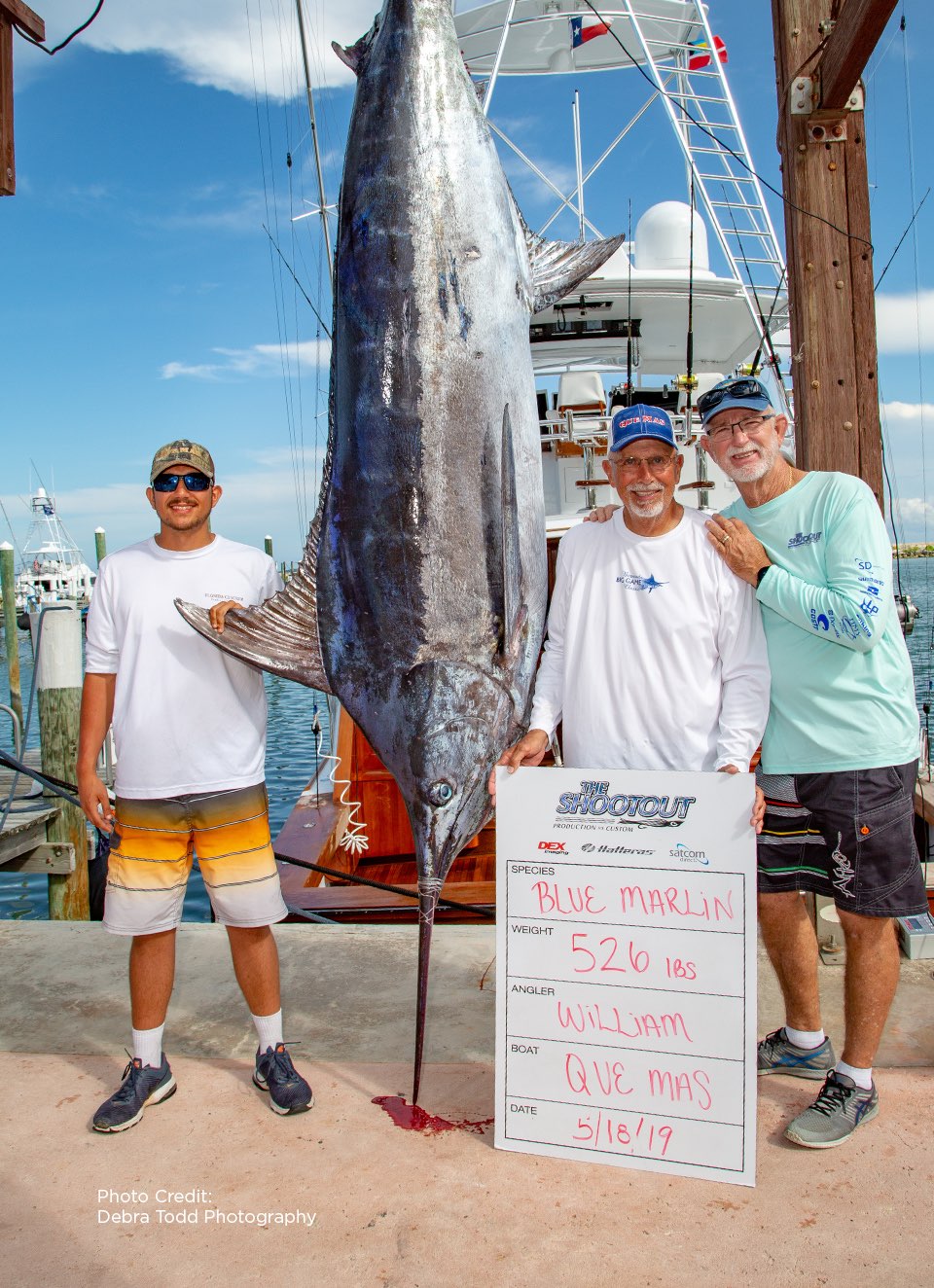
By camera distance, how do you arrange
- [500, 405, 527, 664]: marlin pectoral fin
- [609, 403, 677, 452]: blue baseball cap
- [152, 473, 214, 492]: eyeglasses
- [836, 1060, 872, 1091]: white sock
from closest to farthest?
[500, 405, 527, 664]: marlin pectoral fin < [609, 403, 677, 452]: blue baseball cap < [836, 1060, 872, 1091]: white sock < [152, 473, 214, 492]: eyeglasses

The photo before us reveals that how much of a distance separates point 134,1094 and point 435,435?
1.71 metres

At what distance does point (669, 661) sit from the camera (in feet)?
6.52

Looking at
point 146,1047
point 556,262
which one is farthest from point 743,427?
point 146,1047

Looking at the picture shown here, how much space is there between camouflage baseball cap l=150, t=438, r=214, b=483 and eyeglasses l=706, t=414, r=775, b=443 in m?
1.25

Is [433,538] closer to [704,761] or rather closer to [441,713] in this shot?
[441,713]

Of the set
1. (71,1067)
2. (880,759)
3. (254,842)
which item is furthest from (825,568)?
(71,1067)

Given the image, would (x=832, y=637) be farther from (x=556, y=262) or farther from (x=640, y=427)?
(x=556, y=262)

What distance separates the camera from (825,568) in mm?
2082

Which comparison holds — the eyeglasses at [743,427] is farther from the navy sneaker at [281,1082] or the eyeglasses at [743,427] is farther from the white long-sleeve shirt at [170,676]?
the navy sneaker at [281,1082]

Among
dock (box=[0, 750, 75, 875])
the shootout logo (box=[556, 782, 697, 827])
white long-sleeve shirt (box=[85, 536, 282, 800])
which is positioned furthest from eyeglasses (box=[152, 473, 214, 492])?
dock (box=[0, 750, 75, 875])

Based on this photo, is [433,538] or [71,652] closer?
[433,538]

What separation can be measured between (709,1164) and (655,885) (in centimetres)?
55

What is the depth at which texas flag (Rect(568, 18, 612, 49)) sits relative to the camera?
870cm

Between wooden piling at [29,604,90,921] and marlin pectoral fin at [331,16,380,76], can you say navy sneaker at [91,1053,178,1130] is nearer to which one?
marlin pectoral fin at [331,16,380,76]
